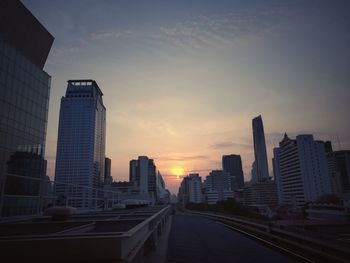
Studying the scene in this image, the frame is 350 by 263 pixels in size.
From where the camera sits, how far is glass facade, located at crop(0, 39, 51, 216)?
47656 millimetres

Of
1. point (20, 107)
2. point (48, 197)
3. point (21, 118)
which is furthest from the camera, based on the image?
point (21, 118)

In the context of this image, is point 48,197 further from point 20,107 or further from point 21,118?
point 20,107

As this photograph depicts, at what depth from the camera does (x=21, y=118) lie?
52781mm

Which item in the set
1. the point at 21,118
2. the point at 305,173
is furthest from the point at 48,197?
the point at 305,173

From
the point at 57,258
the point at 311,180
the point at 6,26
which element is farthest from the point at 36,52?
the point at 311,180

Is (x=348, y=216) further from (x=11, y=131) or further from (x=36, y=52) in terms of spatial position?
(x=36, y=52)

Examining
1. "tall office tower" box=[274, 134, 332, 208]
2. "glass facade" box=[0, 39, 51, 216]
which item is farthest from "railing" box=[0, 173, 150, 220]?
"tall office tower" box=[274, 134, 332, 208]

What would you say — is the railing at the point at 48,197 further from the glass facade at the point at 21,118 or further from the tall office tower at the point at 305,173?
the tall office tower at the point at 305,173

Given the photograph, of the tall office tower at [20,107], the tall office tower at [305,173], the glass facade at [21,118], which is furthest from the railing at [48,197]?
the tall office tower at [305,173]

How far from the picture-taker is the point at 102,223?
10055mm

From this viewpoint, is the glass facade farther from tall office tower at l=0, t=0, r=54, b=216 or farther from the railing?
the railing

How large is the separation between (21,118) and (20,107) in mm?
2106

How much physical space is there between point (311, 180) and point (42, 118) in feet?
510

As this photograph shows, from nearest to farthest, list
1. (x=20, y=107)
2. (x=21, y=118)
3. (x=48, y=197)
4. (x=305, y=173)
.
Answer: (x=48, y=197) → (x=20, y=107) → (x=21, y=118) → (x=305, y=173)
